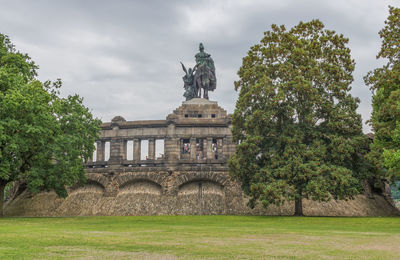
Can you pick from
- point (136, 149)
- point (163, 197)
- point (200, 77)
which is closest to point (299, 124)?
point (163, 197)

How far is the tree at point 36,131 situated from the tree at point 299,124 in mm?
11231

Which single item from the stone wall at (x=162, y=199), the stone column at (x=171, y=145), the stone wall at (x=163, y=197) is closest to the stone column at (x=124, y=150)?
the stone wall at (x=163, y=197)

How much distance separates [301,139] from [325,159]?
213 centimetres

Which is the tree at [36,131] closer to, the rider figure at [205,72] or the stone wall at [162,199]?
the stone wall at [162,199]

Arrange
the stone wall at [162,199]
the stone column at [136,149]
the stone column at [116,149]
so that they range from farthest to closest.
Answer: the stone column at [116,149] < the stone column at [136,149] < the stone wall at [162,199]

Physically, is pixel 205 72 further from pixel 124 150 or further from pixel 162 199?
pixel 162 199

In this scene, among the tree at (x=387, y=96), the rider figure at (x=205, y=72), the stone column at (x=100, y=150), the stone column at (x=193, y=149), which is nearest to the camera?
the tree at (x=387, y=96)

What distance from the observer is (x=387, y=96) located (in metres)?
28.2

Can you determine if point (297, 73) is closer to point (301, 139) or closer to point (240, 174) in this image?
point (301, 139)

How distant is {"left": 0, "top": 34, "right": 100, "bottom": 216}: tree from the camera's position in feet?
88.2

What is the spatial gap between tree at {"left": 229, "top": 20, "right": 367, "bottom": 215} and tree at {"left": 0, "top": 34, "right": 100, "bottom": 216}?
1123cm

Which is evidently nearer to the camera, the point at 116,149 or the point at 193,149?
the point at 193,149

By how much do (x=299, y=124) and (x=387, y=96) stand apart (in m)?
6.02

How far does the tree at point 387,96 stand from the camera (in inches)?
1040
